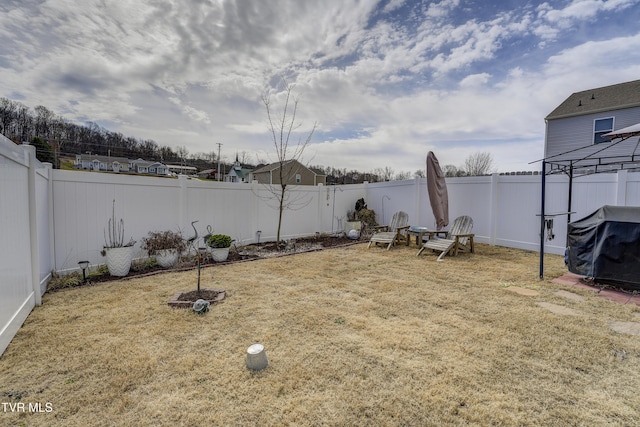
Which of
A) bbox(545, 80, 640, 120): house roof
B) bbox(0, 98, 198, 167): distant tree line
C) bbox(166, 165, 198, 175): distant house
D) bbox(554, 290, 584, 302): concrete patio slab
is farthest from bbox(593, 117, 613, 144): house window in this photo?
bbox(166, 165, 198, 175): distant house

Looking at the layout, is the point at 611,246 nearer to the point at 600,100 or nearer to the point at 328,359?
the point at 328,359

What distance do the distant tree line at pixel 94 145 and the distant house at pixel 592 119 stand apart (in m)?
6.75

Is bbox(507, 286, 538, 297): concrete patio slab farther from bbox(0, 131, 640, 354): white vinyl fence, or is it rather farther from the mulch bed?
the mulch bed

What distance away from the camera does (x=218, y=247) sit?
5832 millimetres

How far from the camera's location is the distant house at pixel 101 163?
82.7 feet

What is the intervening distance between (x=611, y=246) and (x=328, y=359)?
4555 millimetres

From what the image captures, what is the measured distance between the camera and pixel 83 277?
175 inches

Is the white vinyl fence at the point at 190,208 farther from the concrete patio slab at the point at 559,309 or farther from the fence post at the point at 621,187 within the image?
the concrete patio slab at the point at 559,309

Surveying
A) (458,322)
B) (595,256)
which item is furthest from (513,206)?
(458,322)

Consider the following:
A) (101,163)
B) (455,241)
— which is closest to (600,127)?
(455,241)

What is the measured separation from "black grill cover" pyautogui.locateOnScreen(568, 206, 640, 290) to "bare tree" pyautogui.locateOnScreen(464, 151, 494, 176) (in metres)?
16.4

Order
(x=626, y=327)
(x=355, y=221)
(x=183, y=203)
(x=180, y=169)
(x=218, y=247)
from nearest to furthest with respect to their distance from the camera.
A: 1. (x=626, y=327)
2. (x=218, y=247)
3. (x=183, y=203)
4. (x=355, y=221)
5. (x=180, y=169)

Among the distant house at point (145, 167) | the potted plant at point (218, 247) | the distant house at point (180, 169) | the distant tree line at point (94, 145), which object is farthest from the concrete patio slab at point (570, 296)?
the distant house at point (145, 167)

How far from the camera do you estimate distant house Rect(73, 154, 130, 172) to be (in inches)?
992
